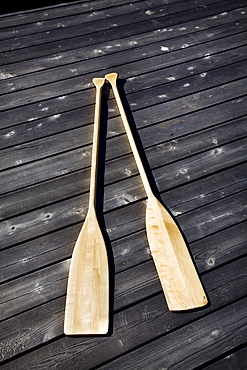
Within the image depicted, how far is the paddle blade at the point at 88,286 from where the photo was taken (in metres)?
1.57

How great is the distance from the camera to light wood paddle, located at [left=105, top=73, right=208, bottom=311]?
5.41ft

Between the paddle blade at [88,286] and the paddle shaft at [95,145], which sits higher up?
the paddle shaft at [95,145]

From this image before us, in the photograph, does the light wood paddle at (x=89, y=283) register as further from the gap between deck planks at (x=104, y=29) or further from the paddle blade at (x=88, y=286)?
the gap between deck planks at (x=104, y=29)

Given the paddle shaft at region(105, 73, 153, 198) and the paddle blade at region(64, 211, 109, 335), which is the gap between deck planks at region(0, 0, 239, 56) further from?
the paddle blade at region(64, 211, 109, 335)

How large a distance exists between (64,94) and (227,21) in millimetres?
1695

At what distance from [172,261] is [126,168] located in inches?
27.4

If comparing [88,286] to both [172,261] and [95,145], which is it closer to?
[172,261]

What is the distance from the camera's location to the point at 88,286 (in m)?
1.70

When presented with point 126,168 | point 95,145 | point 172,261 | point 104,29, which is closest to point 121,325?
point 172,261

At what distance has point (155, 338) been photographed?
1568 millimetres

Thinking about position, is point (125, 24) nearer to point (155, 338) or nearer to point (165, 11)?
point (165, 11)

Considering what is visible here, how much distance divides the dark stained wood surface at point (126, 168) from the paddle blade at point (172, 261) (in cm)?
5

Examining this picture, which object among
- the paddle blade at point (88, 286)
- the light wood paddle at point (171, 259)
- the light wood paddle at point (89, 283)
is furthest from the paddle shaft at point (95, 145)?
the light wood paddle at point (171, 259)

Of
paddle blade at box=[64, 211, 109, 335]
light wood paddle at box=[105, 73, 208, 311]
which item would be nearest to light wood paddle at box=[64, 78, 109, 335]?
paddle blade at box=[64, 211, 109, 335]
